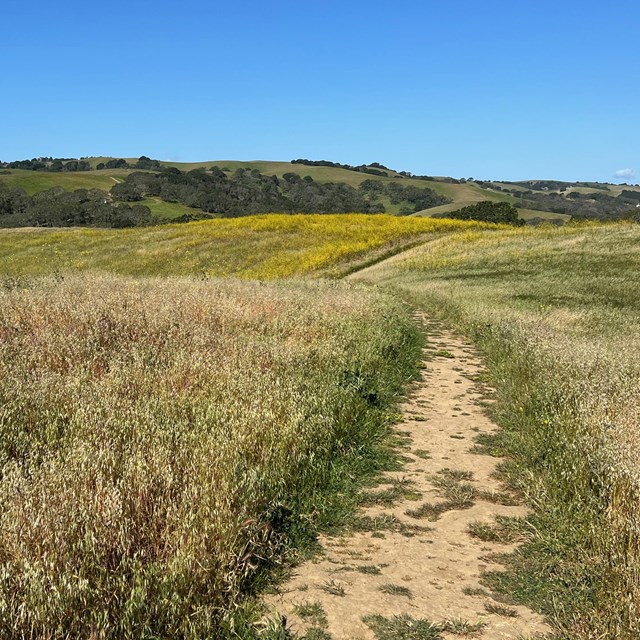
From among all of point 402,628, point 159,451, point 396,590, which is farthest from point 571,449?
point 159,451

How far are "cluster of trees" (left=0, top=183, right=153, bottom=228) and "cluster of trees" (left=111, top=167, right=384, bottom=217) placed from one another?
756 inches

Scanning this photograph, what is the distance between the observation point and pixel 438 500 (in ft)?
19.5

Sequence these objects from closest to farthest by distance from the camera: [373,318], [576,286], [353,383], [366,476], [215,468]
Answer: [215,468]
[366,476]
[353,383]
[373,318]
[576,286]

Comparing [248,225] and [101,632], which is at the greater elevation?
[248,225]

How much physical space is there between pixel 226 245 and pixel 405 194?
139 meters

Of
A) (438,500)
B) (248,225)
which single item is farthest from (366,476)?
(248,225)

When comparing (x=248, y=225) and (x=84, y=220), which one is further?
(x=84, y=220)

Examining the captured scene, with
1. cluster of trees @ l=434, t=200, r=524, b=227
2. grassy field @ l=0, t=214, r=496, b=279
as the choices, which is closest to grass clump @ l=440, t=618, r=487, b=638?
grassy field @ l=0, t=214, r=496, b=279

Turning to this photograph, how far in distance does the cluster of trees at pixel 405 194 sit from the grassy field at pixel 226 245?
359 feet

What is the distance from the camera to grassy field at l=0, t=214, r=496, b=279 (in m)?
41.8

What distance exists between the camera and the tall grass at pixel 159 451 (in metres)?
3.38

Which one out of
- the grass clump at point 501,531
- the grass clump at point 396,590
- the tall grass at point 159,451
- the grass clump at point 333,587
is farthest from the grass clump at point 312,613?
the grass clump at point 501,531

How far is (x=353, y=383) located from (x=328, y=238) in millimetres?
42443

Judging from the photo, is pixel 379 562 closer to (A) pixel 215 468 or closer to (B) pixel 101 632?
(A) pixel 215 468
